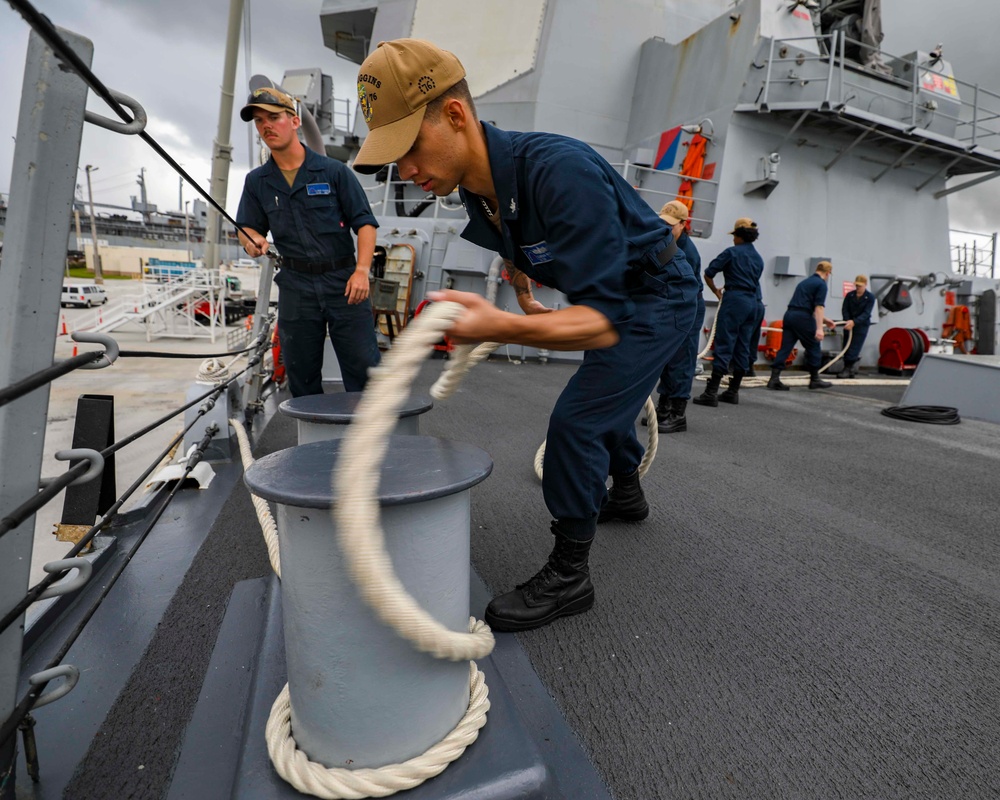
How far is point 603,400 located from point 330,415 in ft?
2.16

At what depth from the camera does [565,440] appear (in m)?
1.33

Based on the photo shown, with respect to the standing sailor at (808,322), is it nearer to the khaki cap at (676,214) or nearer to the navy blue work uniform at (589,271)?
the khaki cap at (676,214)

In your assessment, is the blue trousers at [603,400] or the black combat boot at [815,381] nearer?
the blue trousers at [603,400]

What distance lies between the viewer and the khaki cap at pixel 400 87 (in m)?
0.98

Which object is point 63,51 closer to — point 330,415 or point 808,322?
point 330,415

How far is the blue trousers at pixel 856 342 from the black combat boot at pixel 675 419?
4.81 meters

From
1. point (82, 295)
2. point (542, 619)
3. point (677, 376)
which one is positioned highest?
point (82, 295)

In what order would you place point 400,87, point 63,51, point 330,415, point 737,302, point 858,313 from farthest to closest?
point 858,313 → point 737,302 → point 330,415 → point 400,87 → point 63,51

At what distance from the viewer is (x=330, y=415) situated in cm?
128

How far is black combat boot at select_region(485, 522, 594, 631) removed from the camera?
134 centimetres

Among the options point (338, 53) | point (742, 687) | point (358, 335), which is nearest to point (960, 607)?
point (742, 687)

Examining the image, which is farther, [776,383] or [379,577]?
[776,383]

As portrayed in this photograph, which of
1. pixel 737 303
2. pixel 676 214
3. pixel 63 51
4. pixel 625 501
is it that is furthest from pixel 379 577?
pixel 737 303

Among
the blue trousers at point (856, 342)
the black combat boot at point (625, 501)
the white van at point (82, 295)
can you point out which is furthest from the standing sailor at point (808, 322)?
the white van at point (82, 295)
